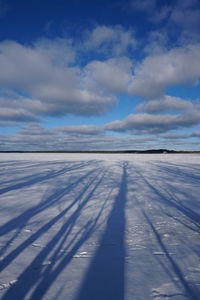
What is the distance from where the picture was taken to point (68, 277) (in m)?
1.99

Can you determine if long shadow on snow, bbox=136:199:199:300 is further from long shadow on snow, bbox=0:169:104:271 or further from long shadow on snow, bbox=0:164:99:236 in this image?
long shadow on snow, bbox=0:164:99:236

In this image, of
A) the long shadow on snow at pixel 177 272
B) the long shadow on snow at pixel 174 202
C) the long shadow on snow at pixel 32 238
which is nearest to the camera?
the long shadow on snow at pixel 177 272

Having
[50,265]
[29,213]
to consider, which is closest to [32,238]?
[50,265]

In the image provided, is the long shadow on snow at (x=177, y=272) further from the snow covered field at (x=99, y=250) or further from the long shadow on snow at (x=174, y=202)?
the long shadow on snow at (x=174, y=202)

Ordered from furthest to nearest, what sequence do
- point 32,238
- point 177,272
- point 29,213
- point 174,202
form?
point 174,202 < point 29,213 < point 32,238 < point 177,272

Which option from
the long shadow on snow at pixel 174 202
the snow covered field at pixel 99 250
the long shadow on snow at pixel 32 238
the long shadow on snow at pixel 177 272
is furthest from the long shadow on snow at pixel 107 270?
the long shadow on snow at pixel 174 202

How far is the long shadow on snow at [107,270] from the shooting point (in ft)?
5.87

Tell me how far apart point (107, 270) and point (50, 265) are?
757 millimetres

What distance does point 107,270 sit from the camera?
2.12 meters

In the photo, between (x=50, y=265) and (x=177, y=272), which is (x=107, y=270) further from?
(x=177, y=272)

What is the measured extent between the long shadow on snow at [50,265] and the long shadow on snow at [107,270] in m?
0.35

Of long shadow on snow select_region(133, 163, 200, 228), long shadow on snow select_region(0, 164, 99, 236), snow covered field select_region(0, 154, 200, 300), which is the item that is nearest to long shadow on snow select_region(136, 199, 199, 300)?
snow covered field select_region(0, 154, 200, 300)

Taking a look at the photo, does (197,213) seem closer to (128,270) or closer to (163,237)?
(163,237)

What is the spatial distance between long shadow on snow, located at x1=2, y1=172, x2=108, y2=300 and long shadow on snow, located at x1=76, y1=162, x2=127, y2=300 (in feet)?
1.15
